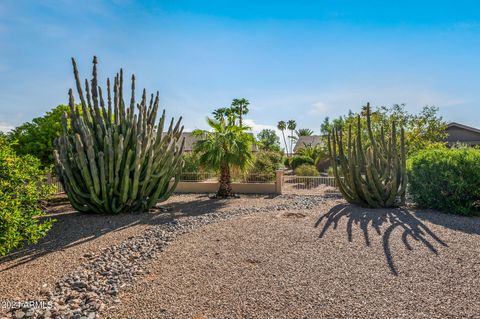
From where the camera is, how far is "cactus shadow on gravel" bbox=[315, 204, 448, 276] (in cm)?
593

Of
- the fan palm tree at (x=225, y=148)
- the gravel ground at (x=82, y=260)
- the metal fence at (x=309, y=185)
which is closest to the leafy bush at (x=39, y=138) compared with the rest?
the gravel ground at (x=82, y=260)

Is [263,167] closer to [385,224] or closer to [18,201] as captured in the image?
[385,224]

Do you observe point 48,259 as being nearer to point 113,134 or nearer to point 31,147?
point 113,134

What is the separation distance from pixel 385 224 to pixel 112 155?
23.7 ft

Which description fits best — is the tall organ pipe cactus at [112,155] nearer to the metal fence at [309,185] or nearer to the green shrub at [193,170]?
the green shrub at [193,170]

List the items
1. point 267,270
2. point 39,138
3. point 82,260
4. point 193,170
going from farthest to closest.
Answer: point 193,170 < point 39,138 < point 82,260 < point 267,270

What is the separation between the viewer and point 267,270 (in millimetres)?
4773

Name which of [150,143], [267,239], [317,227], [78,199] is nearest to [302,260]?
[267,239]

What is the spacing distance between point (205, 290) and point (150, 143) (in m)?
6.07

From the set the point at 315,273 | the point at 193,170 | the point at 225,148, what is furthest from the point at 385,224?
the point at 193,170

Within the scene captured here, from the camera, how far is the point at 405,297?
3.92 metres

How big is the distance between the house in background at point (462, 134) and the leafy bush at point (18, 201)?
26629 millimetres

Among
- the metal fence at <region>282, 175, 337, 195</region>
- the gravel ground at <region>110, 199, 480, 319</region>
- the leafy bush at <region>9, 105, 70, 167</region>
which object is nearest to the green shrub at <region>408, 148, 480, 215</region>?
the gravel ground at <region>110, 199, 480, 319</region>

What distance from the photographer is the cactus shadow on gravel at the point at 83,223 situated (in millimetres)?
5945
